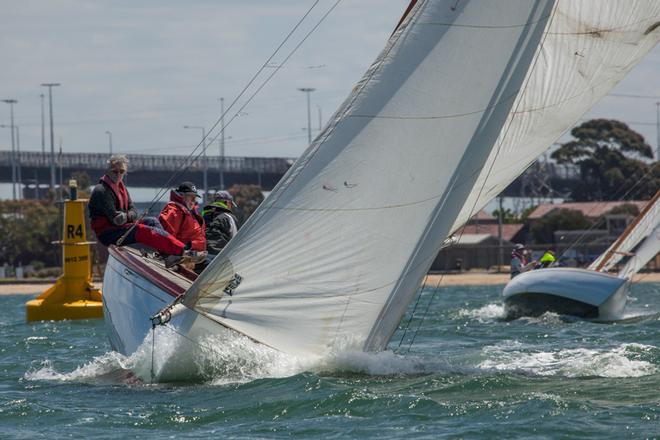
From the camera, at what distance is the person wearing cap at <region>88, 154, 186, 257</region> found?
13.6 metres

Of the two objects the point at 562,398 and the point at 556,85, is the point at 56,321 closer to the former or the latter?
the point at 556,85

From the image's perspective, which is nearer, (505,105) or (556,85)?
(505,105)

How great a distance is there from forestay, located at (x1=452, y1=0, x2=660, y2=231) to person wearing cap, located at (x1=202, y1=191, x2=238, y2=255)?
8.87 ft

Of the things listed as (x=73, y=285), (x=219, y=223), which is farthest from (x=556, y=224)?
(x=219, y=223)

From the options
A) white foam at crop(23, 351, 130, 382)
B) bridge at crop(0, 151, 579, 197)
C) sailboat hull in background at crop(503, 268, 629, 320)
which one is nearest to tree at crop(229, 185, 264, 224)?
bridge at crop(0, 151, 579, 197)

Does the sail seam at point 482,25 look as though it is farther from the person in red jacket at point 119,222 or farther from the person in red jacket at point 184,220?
the person in red jacket at point 119,222

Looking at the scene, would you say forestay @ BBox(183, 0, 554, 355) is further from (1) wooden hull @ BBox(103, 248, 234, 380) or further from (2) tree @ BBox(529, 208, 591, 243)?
(2) tree @ BBox(529, 208, 591, 243)

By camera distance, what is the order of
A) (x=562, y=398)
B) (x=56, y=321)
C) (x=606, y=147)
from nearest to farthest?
(x=562, y=398)
(x=56, y=321)
(x=606, y=147)

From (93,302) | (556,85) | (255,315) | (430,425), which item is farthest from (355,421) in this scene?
(93,302)

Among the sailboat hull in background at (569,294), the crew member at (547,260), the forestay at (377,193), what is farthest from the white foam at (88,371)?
the crew member at (547,260)

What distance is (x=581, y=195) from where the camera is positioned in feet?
304

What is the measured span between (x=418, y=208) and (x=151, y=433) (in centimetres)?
349

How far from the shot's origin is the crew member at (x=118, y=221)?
13.6 m

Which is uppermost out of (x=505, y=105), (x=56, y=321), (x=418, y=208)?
(x=505, y=105)
